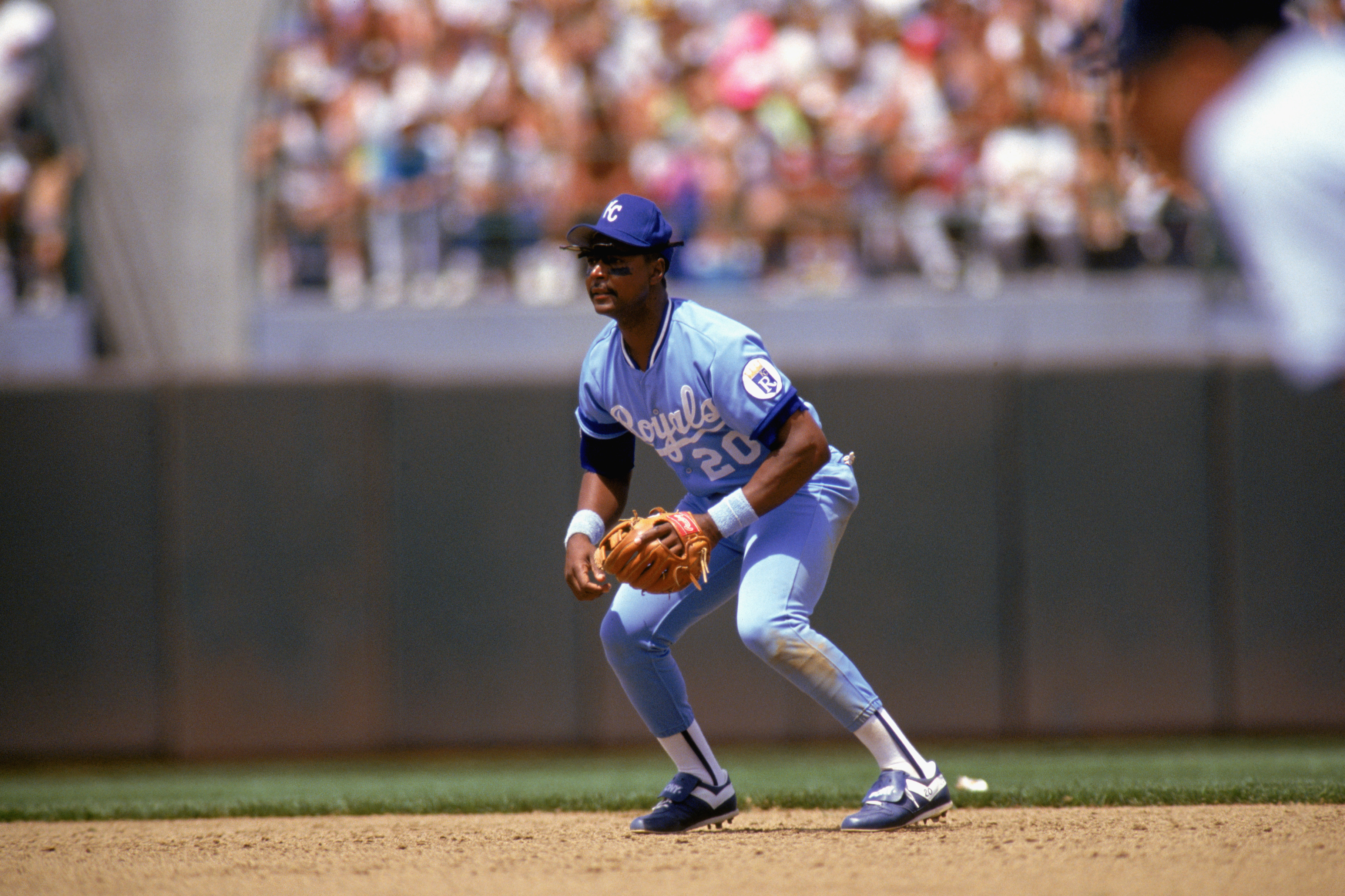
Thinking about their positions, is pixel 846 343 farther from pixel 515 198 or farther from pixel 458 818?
pixel 458 818

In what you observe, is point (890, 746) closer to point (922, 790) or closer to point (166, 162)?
point (922, 790)

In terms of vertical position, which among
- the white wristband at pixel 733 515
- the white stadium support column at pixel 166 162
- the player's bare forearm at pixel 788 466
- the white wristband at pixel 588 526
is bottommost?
the white wristband at pixel 588 526

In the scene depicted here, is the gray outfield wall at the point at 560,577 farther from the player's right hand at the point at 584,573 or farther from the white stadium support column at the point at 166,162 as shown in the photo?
the player's right hand at the point at 584,573

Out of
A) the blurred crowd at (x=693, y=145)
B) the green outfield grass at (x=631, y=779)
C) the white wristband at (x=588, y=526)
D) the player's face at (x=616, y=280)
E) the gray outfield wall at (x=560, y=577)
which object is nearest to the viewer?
the player's face at (x=616, y=280)

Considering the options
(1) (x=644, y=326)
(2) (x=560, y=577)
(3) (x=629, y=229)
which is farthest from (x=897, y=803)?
(2) (x=560, y=577)

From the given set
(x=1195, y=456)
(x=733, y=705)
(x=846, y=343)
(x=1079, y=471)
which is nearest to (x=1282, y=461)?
(x=1195, y=456)

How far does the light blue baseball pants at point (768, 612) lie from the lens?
3902mm

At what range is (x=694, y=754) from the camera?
14.0ft

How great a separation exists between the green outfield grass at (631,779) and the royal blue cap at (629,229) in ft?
7.21

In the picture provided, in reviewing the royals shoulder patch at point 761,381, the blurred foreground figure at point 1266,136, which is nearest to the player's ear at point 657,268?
the royals shoulder patch at point 761,381

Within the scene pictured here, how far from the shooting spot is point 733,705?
6965 millimetres

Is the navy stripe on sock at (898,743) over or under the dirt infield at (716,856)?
over

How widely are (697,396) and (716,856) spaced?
1301 mm

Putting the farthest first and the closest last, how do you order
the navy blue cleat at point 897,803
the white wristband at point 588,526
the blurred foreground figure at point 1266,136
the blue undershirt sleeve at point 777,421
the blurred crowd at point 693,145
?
the blurred crowd at point 693,145, the white wristband at point 588,526, the navy blue cleat at point 897,803, the blue undershirt sleeve at point 777,421, the blurred foreground figure at point 1266,136
